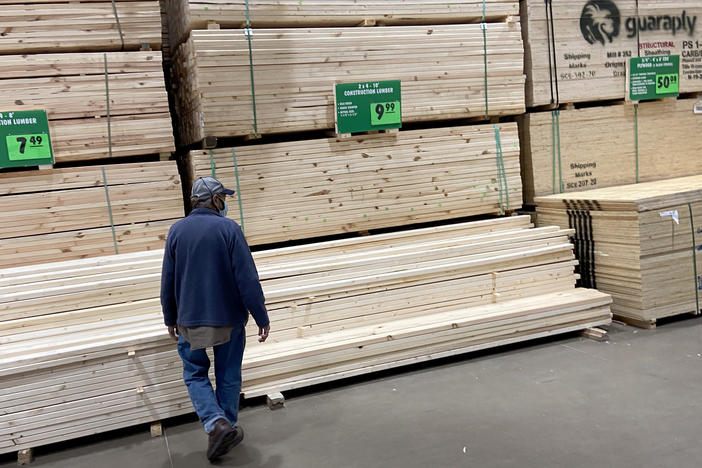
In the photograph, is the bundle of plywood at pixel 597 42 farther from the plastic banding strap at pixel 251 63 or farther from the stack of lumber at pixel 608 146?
the plastic banding strap at pixel 251 63

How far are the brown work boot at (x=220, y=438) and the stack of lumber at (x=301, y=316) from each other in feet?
2.57

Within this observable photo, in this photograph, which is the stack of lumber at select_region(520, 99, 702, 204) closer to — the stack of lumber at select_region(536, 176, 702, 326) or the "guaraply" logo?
the stack of lumber at select_region(536, 176, 702, 326)

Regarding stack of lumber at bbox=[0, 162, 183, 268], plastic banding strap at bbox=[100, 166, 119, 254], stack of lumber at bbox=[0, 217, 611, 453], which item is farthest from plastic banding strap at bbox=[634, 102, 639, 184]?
plastic banding strap at bbox=[100, 166, 119, 254]

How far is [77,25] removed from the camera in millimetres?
5660

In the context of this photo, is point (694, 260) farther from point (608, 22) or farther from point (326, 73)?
point (326, 73)

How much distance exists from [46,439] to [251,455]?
1570 mm

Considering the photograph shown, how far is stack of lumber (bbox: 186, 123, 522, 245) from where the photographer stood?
6.15 meters

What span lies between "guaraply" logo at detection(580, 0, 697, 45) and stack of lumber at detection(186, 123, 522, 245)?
1.60m

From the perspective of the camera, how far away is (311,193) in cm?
635

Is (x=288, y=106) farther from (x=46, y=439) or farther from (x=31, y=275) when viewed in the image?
(x=46, y=439)

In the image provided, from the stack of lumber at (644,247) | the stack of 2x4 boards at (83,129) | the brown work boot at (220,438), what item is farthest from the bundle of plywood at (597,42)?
the brown work boot at (220,438)

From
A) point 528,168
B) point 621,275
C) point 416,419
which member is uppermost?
point 528,168

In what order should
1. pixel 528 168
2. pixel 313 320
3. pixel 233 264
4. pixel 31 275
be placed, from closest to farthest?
pixel 233 264, pixel 31 275, pixel 313 320, pixel 528 168

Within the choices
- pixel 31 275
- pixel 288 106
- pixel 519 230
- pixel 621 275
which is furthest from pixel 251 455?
pixel 621 275
